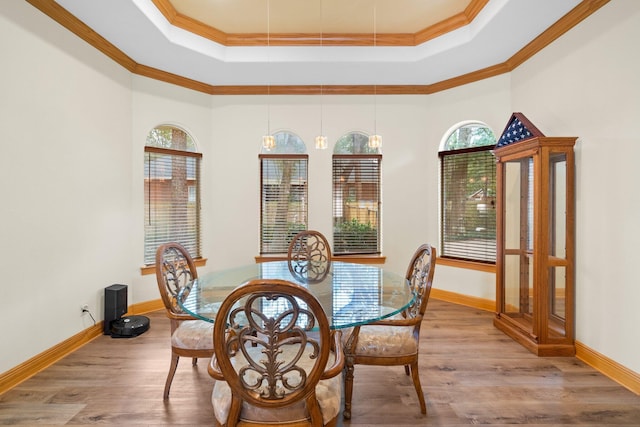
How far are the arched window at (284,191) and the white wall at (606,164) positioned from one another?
9.18 ft

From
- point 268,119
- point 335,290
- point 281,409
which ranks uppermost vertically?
point 268,119

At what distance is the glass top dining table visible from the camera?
5.60 ft

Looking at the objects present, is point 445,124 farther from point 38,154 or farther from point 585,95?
point 38,154

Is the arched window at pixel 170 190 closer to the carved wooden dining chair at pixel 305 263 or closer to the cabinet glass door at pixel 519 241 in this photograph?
the carved wooden dining chair at pixel 305 263

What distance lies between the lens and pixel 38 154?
241 centimetres

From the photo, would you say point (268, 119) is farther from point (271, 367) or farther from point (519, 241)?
point (271, 367)

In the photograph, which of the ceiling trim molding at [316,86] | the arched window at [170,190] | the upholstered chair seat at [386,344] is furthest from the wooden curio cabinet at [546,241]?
the arched window at [170,190]

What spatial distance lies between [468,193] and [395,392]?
2658 mm

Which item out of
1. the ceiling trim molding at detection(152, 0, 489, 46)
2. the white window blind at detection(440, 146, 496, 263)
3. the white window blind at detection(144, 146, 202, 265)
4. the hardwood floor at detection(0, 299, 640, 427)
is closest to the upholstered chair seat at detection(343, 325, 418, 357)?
the hardwood floor at detection(0, 299, 640, 427)

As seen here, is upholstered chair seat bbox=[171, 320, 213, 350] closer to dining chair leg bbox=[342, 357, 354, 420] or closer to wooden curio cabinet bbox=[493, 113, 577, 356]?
dining chair leg bbox=[342, 357, 354, 420]

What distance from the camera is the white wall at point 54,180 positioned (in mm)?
2203

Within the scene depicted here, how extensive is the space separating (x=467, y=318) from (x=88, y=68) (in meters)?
4.52

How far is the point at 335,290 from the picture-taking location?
216 centimetres

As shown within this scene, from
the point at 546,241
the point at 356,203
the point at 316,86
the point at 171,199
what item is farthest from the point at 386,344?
the point at 316,86
